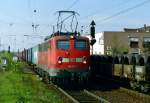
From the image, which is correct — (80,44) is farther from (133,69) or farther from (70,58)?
(133,69)

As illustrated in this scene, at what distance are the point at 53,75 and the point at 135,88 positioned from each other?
458 centimetres

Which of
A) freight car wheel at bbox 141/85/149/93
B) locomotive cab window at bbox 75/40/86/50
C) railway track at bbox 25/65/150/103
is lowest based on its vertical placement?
railway track at bbox 25/65/150/103

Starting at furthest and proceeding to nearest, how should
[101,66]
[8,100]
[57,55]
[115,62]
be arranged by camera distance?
[101,66]
[115,62]
[57,55]
[8,100]

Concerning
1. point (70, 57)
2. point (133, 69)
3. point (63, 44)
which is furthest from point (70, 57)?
point (133, 69)

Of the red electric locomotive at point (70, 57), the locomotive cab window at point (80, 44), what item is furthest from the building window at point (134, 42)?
the red electric locomotive at point (70, 57)

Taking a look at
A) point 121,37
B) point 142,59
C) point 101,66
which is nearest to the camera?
point 142,59

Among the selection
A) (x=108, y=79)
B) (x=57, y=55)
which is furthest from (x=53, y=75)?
(x=108, y=79)

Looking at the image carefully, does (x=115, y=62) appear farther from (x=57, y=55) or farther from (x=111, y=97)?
(x=111, y=97)

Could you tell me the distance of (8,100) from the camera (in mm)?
17562

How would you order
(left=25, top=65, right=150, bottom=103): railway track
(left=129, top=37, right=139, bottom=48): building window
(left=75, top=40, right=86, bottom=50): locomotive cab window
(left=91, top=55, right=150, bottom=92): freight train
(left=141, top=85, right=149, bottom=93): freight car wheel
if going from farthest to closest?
(left=129, top=37, right=139, bottom=48): building window
(left=75, top=40, right=86, bottom=50): locomotive cab window
(left=141, top=85, right=149, bottom=93): freight car wheel
(left=91, top=55, right=150, bottom=92): freight train
(left=25, top=65, right=150, bottom=103): railway track

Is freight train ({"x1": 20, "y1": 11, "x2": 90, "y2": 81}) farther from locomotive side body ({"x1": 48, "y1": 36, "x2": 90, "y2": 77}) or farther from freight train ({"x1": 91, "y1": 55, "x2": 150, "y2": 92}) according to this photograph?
freight train ({"x1": 91, "y1": 55, "x2": 150, "y2": 92})

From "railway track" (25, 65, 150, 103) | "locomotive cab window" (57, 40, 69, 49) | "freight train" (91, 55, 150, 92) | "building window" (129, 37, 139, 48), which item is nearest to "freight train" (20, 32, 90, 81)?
"locomotive cab window" (57, 40, 69, 49)

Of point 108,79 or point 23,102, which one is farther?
point 108,79

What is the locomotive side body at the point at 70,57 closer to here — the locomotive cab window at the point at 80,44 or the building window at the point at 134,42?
the locomotive cab window at the point at 80,44
